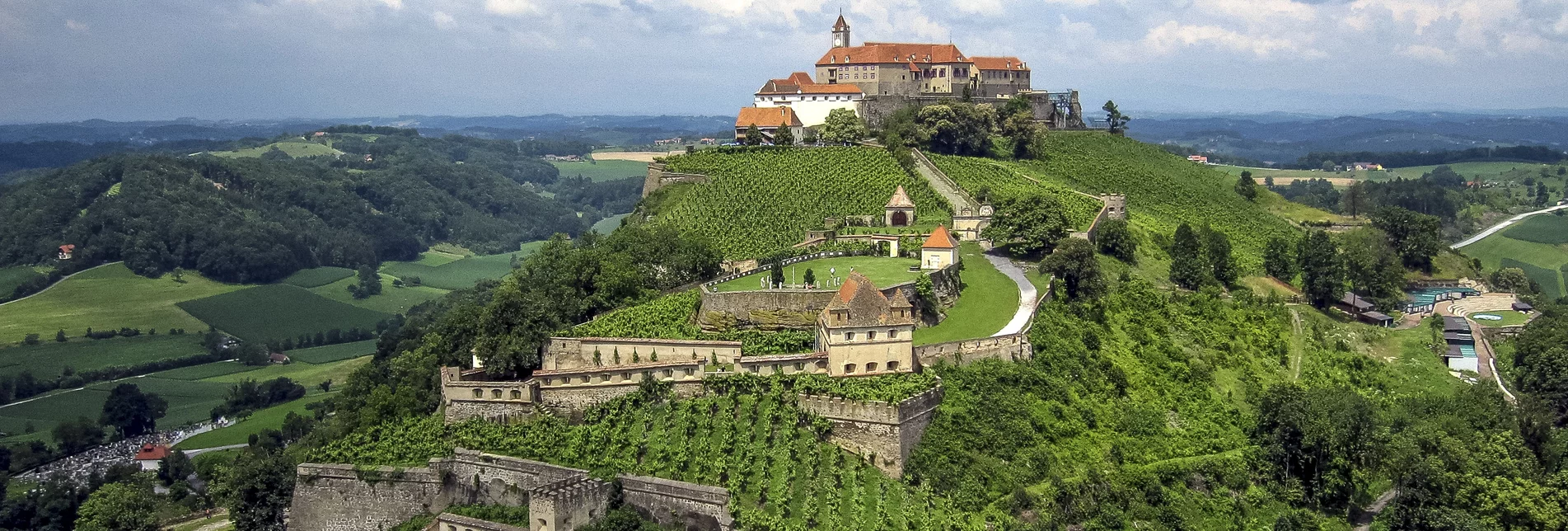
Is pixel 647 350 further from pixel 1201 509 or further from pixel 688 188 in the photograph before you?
pixel 688 188

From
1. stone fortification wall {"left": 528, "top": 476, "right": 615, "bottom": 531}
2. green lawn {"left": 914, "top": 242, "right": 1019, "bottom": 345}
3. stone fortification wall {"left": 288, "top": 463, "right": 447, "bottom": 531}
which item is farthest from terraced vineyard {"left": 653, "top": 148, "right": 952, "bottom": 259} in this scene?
stone fortification wall {"left": 528, "top": 476, "right": 615, "bottom": 531}

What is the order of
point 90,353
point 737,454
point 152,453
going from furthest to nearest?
1. point 90,353
2. point 152,453
3. point 737,454

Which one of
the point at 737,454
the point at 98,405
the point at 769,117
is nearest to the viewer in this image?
the point at 737,454

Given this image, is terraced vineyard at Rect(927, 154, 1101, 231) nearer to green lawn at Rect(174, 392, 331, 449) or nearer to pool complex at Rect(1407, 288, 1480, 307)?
pool complex at Rect(1407, 288, 1480, 307)

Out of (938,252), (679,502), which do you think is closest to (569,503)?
(679,502)

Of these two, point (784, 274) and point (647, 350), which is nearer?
point (647, 350)

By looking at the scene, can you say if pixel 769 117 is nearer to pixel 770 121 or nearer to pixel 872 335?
pixel 770 121

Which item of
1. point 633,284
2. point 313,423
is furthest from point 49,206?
point 633,284
